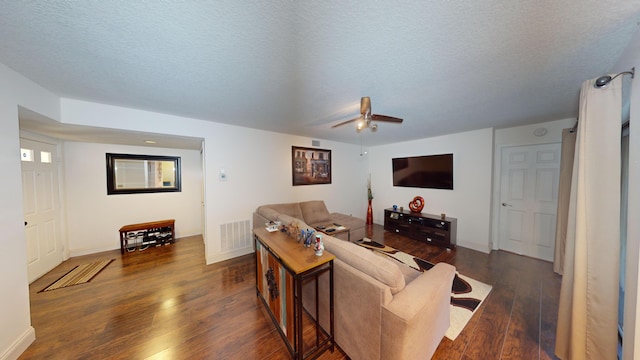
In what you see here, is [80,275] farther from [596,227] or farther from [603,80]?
[603,80]

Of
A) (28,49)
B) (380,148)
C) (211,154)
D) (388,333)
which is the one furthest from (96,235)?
(380,148)

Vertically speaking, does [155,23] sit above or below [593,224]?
above

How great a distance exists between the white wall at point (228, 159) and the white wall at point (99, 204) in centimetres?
183

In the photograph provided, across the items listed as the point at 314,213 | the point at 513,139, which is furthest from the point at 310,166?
the point at 513,139

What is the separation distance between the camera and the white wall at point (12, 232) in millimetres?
1459

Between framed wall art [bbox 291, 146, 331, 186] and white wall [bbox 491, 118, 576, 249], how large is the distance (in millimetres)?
3364

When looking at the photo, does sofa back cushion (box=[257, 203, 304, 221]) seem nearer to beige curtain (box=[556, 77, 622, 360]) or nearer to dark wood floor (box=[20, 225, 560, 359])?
dark wood floor (box=[20, 225, 560, 359])

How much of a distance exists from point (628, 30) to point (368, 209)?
452 cm

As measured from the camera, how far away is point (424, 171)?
14.2 ft

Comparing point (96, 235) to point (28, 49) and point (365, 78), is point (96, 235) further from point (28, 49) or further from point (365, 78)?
point (365, 78)

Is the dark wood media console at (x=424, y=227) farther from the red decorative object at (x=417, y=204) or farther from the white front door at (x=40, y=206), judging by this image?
the white front door at (x=40, y=206)

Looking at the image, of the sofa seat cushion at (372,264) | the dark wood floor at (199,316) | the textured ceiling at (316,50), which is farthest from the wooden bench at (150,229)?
the sofa seat cushion at (372,264)

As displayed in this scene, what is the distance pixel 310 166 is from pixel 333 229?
63.6 inches

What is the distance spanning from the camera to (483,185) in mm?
3553
